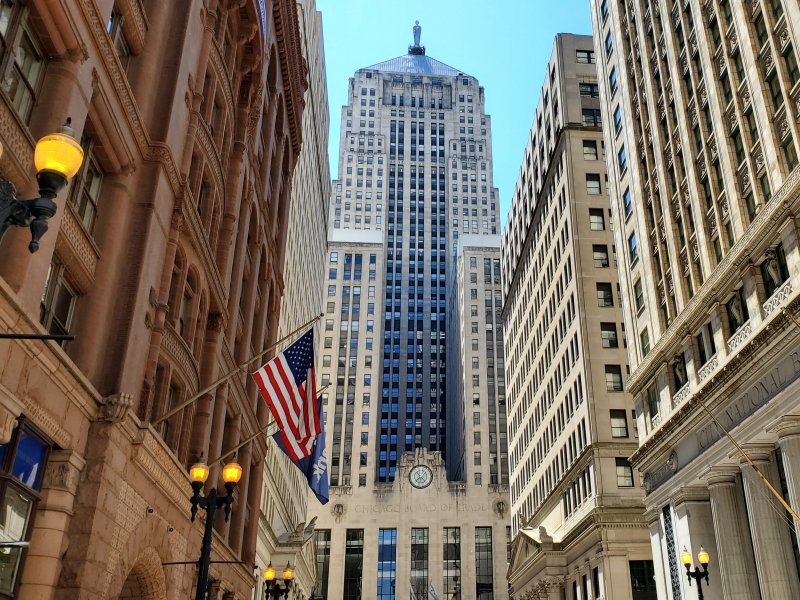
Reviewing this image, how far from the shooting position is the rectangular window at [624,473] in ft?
197

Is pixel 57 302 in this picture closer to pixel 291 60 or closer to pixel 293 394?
pixel 293 394

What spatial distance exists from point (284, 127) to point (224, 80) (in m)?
17.0

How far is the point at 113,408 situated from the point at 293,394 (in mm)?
6970

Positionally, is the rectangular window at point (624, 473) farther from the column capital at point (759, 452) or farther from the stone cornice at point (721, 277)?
the column capital at point (759, 452)

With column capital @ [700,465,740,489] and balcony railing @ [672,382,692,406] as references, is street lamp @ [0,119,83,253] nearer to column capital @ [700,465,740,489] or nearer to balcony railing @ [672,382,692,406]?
column capital @ [700,465,740,489]

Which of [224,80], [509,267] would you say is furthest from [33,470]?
[509,267]

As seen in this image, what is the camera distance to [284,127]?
50.1 m

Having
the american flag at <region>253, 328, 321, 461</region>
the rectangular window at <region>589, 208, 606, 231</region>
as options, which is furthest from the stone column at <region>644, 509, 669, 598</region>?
the rectangular window at <region>589, 208, 606, 231</region>

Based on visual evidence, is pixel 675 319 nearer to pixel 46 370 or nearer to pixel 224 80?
pixel 224 80

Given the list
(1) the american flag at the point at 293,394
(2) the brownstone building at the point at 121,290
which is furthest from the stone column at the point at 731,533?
(2) the brownstone building at the point at 121,290

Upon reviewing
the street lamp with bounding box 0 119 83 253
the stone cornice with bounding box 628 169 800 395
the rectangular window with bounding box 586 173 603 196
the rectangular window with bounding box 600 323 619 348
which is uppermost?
the rectangular window with bounding box 586 173 603 196

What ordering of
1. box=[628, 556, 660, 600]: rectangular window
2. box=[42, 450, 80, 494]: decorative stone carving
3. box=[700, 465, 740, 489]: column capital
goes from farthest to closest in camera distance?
box=[628, 556, 660, 600]: rectangular window, box=[700, 465, 740, 489]: column capital, box=[42, 450, 80, 494]: decorative stone carving

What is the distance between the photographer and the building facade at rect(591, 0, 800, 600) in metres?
33.0

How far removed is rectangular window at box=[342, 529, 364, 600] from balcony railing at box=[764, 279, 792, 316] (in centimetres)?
9808
